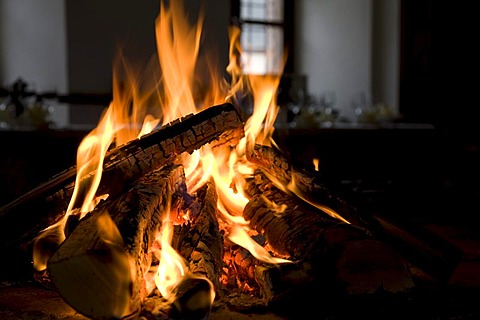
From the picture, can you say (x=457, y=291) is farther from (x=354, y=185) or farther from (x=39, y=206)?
(x=39, y=206)

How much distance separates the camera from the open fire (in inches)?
54.9

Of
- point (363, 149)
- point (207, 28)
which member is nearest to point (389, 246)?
point (363, 149)

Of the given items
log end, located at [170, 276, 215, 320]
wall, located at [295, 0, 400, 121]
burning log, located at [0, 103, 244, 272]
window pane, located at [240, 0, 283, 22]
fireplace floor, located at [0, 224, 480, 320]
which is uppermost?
window pane, located at [240, 0, 283, 22]

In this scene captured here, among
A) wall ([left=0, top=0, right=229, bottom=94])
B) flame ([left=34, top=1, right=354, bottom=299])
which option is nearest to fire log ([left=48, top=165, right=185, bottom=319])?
flame ([left=34, top=1, right=354, bottom=299])

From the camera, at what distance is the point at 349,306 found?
156cm

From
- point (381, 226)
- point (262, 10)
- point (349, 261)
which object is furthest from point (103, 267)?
point (262, 10)

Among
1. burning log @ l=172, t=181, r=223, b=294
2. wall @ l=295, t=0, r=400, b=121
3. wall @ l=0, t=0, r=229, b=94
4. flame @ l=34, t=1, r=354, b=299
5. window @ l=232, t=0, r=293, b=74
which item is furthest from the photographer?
window @ l=232, t=0, r=293, b=74

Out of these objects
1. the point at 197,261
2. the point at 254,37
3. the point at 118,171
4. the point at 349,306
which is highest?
the point at 254,37

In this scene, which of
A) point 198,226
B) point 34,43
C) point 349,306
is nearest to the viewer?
point 349,306

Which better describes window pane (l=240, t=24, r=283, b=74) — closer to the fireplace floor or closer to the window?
the window

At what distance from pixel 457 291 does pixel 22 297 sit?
125cm

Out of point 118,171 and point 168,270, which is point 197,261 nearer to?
point 168,270

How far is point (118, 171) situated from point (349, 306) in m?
0.76

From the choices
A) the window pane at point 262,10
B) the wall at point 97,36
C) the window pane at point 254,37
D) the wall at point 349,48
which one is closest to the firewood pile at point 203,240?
the wall at point 97,36
